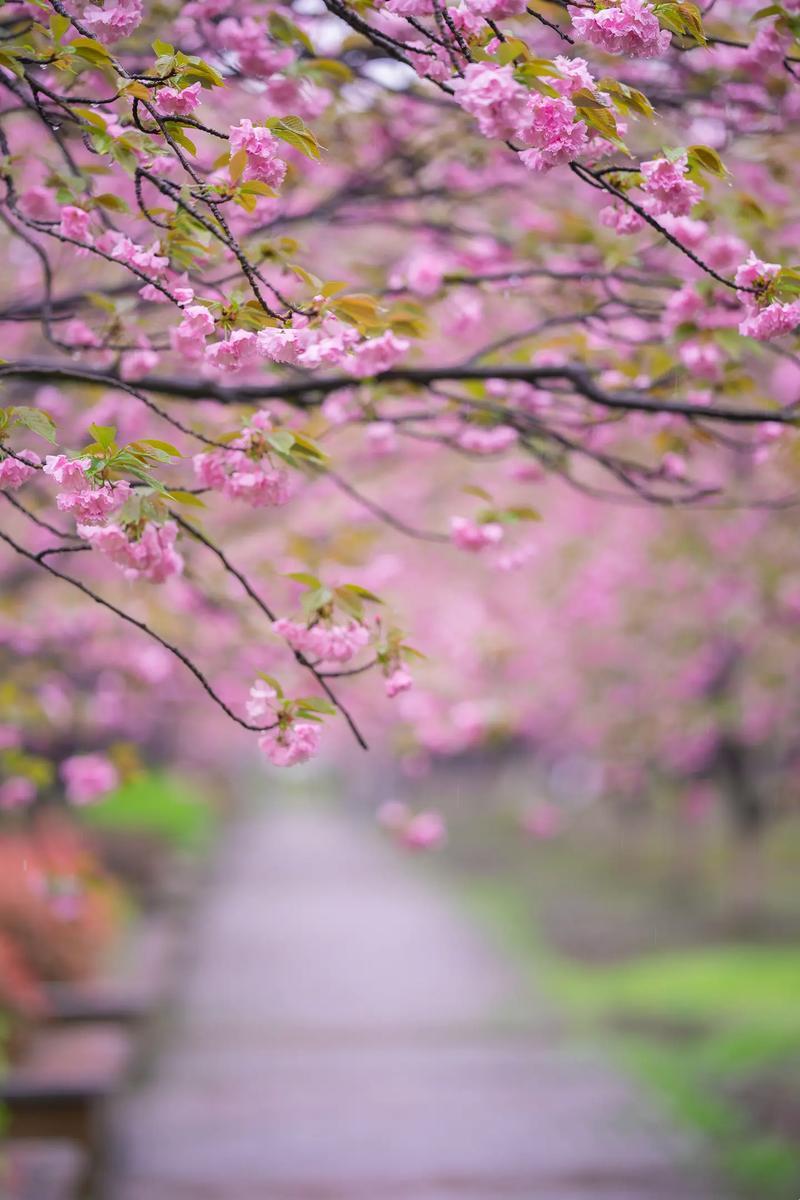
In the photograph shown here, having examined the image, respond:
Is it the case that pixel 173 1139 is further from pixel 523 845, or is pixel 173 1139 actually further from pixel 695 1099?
pixel 523 845

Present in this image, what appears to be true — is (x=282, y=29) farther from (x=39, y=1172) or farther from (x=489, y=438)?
(x=39, y=1172)

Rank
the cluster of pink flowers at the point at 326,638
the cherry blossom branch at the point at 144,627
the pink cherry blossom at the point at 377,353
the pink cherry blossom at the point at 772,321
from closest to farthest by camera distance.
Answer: the cherry blossom branch at the point at 144,627, the pink cherry blossom at the point at 772,321, the cluster of pink flowers at the point at 326,638, the pink cherry blossom at the point at 377,353

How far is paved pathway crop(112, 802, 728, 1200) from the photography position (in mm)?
6574

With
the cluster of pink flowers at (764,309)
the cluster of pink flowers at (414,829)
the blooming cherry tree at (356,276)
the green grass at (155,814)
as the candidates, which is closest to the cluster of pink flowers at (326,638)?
the blooming cherry tree at (356,276)

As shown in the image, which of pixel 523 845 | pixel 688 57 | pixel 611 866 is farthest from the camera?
pixel 523 845

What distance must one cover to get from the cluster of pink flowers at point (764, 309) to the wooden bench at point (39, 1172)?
4465 mm

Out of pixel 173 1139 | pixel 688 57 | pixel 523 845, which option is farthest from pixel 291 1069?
pixel 523 845

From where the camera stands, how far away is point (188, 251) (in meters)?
2.87

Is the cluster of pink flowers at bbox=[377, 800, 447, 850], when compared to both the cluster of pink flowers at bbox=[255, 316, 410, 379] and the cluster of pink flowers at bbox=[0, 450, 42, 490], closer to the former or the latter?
the cluster of pink flowers at bbox=[255, 316, 410, 379]

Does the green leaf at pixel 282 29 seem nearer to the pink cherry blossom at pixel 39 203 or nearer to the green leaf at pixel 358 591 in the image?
the pink cherry blossom at pixel 39 203

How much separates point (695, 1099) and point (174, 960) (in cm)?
686

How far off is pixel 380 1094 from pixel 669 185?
7167 millimetres

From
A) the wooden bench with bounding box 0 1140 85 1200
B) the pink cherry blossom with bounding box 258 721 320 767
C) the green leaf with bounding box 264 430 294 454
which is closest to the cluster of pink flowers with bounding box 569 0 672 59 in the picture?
the green leaf with bounding box 264 430 294 454

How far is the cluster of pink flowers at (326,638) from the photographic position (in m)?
2.84
